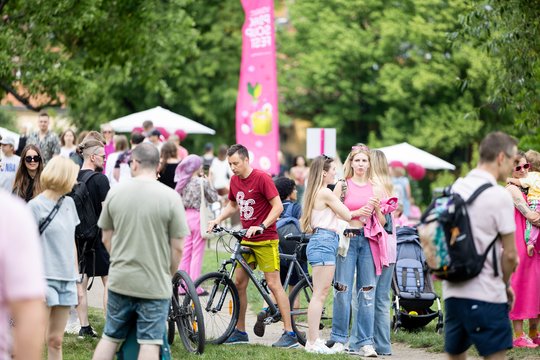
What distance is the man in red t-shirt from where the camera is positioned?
36.0ft

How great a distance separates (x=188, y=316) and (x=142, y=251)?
3417 mm

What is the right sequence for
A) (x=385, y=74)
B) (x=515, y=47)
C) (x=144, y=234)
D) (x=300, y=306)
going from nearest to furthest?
1. (x=144, y=234)
2. (x=300, y=306)
3. (x=515, y=47)
4. (x=385, y=74)

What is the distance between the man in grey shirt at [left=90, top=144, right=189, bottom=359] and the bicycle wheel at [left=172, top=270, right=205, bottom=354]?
284 centimetres

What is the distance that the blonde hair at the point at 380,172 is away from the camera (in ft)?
35.3

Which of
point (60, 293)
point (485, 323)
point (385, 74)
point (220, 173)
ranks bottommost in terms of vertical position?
point (485, 323)

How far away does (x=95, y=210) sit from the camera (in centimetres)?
1088

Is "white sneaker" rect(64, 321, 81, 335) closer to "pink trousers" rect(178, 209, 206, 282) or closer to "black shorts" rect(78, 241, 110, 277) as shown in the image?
"black shorts" rect(78, 241, 110, 277)

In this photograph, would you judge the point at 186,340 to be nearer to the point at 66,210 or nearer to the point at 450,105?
the point at 66,210

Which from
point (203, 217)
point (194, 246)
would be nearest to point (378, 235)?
point (203, 217)

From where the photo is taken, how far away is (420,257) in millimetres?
12758

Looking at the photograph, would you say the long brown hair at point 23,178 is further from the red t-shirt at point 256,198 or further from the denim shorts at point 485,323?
the denim shorts at point 485,323

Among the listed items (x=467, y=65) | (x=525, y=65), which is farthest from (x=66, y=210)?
(x=467, y=65)

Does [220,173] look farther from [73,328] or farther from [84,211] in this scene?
[84,211]

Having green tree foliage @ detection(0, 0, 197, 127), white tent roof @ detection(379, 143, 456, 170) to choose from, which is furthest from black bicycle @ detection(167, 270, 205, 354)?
white tent roof @ detection(379, 143, 456, 170)
